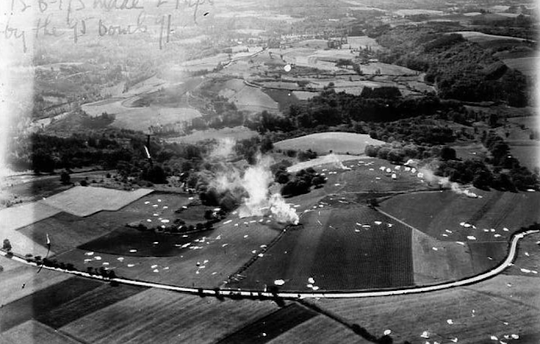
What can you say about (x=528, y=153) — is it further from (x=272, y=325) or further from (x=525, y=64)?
(x=272, y=325)

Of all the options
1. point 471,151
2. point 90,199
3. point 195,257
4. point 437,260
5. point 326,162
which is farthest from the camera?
point 471,151

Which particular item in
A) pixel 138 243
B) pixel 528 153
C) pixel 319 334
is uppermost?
pixel 528 153

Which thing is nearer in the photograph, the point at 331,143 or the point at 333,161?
the point at 333,161

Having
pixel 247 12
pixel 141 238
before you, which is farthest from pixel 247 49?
pixel 141 238

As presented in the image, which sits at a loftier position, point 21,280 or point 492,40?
point 492,40

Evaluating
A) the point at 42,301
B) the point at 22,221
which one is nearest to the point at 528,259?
the point at 42,301

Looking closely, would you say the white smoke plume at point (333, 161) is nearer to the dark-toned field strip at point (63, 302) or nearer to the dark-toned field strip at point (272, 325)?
the dark-toned field strip at point (272, 325)

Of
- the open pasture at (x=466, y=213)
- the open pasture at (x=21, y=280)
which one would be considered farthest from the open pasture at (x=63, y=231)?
the open pasture at (x=466, y=213)

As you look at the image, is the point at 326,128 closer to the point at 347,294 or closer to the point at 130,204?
the point at 130,204

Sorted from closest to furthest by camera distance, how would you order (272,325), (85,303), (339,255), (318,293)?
(272,325) < (318,293) < (85,303) < (339,255)
